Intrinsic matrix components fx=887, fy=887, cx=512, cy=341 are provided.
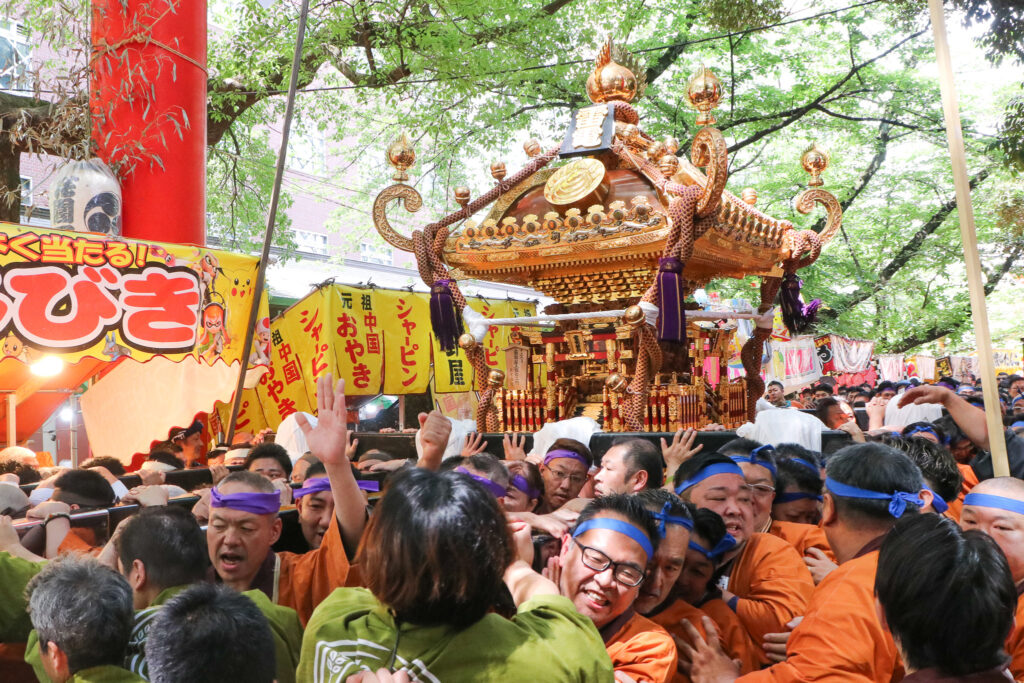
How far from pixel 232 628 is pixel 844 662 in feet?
4.92

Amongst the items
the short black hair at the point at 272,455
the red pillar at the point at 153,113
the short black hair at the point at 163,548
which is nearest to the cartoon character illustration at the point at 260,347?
the short black hair at the point at 272,455

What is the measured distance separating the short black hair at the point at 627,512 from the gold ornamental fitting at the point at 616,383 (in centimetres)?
519

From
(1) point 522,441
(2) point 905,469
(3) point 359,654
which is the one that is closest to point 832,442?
(1) point 522,441

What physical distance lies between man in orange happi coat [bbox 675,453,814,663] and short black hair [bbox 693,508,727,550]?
185 mm

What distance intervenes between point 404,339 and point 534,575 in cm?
903

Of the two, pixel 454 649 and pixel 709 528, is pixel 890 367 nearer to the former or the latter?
pixel 709 528

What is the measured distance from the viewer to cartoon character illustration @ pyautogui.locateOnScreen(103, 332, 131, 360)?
5.91 metres

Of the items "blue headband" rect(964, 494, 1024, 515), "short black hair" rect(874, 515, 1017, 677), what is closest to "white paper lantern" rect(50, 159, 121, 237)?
"blue headband" rect(964, 494, 1024, 515)

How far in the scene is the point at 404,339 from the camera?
11039 mm

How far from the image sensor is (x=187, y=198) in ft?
26.3

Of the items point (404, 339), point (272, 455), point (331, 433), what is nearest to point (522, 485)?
point (331, 433)

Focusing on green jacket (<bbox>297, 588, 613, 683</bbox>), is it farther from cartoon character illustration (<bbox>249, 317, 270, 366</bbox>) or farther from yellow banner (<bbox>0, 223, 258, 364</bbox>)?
cartoon character illustration (<bbox>249, 317, 270, 366</bbox>)

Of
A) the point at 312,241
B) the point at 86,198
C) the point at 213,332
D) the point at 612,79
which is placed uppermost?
the point at 312,241

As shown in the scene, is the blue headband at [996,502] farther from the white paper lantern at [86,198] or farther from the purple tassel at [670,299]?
the white paper lantern at [86,198]
